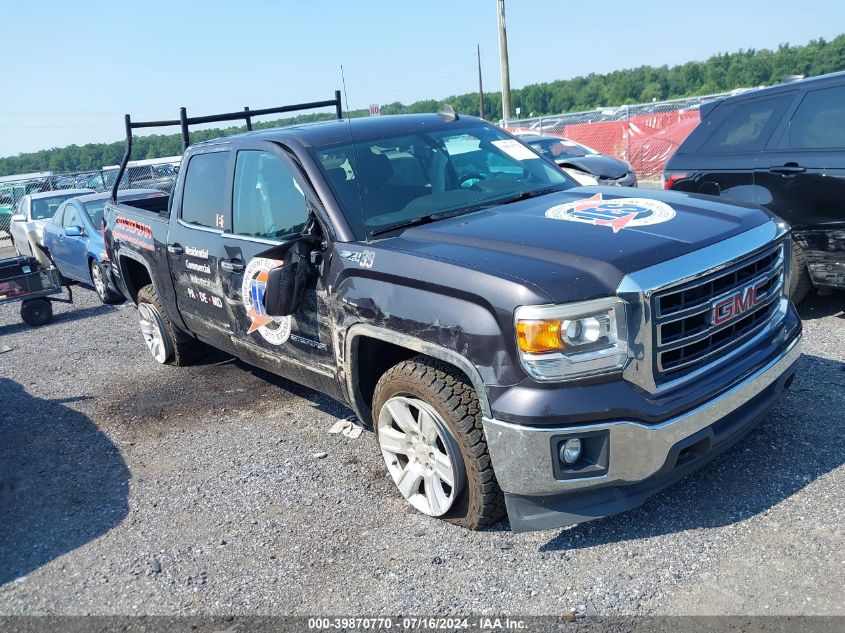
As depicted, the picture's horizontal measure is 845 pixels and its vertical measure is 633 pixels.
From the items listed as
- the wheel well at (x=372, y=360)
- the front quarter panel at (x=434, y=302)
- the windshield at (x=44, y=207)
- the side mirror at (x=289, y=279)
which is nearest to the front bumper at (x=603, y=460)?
the front quarter panel at (x=434, y=302)

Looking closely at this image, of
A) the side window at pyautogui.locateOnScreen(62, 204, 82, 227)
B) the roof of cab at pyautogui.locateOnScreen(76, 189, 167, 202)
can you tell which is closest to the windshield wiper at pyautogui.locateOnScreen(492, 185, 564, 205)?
the roof of cab at pyautogui.locateOnScreen(76, 189, 167, 202)

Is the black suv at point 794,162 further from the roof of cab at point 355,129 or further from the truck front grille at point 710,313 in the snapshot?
the roof of cab at point 355,129

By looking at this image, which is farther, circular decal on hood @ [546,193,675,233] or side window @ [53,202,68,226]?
side window @ [53,202,68,226]

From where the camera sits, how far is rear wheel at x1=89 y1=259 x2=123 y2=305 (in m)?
10.1

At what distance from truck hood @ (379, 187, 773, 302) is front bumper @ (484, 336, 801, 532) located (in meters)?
0.57

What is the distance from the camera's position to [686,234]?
3221mm

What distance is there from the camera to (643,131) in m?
18.6

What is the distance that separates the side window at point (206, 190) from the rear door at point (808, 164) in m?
4.01

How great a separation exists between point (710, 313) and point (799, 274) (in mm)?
2963

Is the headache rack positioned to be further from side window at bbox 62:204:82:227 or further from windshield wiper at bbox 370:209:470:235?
side window at bbox 62:204:82:227

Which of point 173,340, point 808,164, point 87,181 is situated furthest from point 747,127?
point 87,181

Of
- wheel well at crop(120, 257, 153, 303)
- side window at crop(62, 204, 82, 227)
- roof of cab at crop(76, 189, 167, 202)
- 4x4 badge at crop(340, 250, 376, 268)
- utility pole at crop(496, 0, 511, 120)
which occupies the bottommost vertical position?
wheel well at crop(120, 257, 153, 303)

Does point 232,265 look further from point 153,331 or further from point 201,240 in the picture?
point 153,331

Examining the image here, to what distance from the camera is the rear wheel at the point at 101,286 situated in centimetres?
1009
